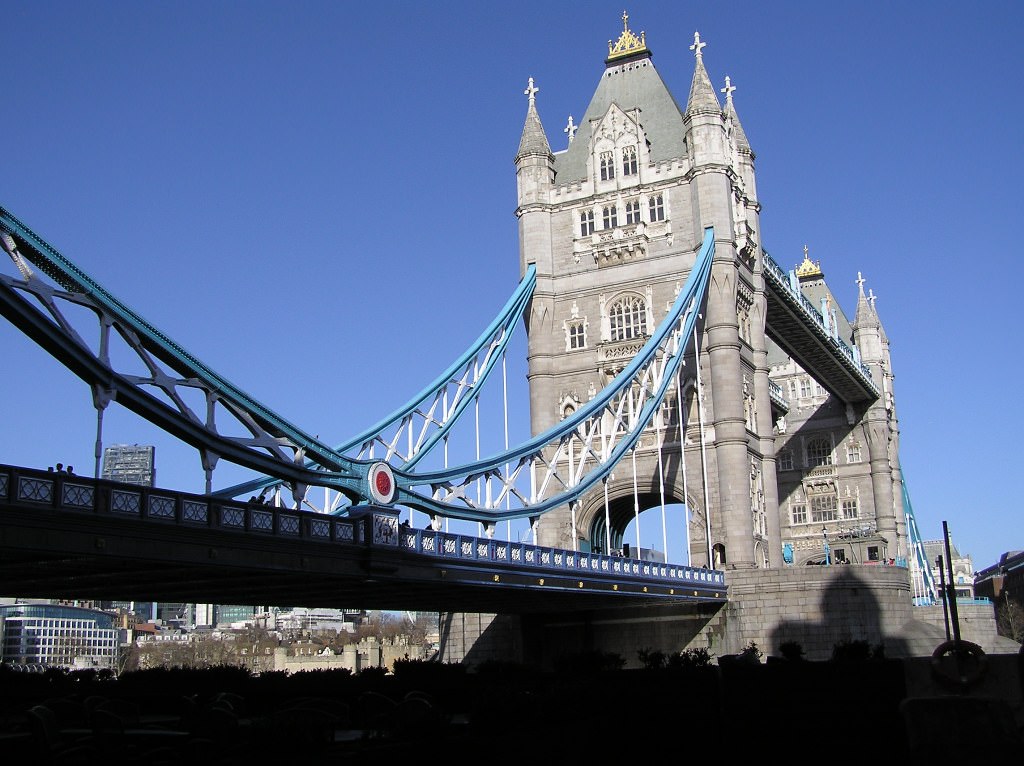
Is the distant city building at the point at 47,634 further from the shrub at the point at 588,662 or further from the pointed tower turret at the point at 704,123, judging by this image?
the shrub at the point at 588,662

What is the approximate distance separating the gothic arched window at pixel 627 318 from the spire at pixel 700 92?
9.02 meters

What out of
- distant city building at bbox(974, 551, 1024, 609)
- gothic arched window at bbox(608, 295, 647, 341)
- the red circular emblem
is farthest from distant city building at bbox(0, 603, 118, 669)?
the red circular emblem

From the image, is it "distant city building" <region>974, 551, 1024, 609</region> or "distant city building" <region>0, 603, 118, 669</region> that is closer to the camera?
"distant city building" <region>974, 551, 1024, 609</region>

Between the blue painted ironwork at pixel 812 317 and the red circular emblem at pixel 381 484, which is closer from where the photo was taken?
the red circular emblem at pixel 381 484

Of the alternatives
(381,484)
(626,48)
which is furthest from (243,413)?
(626,48)

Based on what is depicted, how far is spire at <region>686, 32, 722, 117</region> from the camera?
2151 inches

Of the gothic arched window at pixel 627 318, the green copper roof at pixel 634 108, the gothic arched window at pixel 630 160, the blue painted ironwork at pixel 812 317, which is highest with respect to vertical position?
the green copper roof at pixel 634 108

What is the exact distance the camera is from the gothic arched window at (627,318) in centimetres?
5425

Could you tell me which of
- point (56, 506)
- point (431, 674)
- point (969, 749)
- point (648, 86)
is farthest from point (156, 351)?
point (648, 86)

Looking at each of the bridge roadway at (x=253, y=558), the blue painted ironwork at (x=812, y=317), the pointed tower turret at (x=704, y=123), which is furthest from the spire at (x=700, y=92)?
the bridge roadway at (x=253, y=558)

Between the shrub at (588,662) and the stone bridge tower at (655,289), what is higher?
the stone bridge tower at (655,289)

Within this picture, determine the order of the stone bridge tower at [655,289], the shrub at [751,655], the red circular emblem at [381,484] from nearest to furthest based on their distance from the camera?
1. the shrub at [751,655]
2. the red circular emblem at [381,484]
3. the stone bridge tower at [655,289]

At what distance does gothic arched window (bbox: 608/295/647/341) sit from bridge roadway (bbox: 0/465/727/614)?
1547 cm

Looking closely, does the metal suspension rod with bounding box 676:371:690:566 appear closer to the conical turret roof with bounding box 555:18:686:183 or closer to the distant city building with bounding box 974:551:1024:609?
the conical turret roof with bounding box 555:18:686:183
